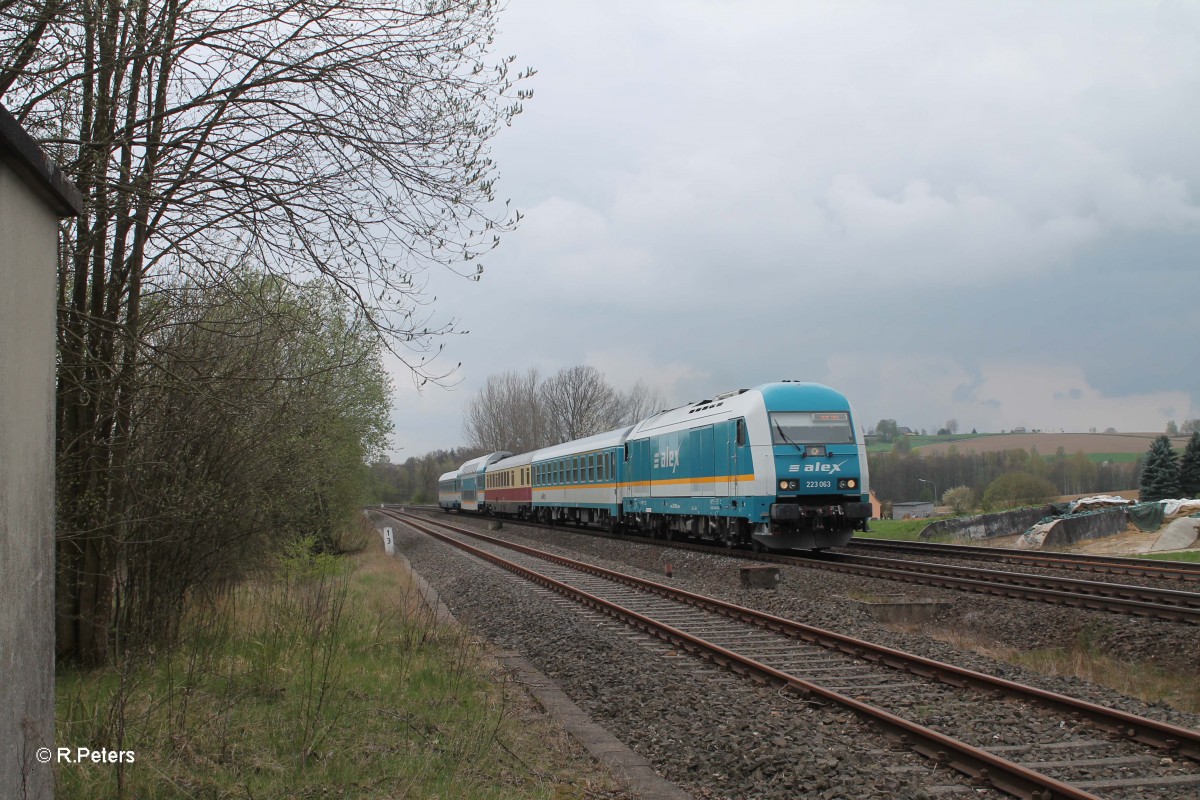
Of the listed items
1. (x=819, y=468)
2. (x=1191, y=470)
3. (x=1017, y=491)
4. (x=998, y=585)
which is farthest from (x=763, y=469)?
(x=1191, y=470)

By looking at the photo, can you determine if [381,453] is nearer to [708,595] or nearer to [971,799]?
[708,595]

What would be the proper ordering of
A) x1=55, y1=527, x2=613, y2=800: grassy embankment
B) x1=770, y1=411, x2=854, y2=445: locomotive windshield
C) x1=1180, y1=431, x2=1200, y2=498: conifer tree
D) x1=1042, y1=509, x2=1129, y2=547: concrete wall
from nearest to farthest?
x1=55, y1=527, x2=613, y2=800: grassy embankment → x1=770, y1=411, x2=854, y2=445: locomotive windshield → x1=1042, y1=509, x2=1129, y2=547: concrete wall → x1=1180, y1=431, x2=1200, y2=498: conifer tree

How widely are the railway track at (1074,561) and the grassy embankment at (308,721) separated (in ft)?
34.1

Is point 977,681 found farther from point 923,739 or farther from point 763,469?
point 763,469

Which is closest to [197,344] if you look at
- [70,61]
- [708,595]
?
[70,61]

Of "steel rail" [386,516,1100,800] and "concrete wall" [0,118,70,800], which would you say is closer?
"concrete wall" [0,118,70,800]

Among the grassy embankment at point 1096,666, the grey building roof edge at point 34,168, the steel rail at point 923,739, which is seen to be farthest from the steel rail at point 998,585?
the grey building roof edge at point 34,168

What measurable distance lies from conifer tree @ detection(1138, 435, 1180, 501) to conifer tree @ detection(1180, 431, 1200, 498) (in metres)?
0.32

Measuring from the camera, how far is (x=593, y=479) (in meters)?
30.2

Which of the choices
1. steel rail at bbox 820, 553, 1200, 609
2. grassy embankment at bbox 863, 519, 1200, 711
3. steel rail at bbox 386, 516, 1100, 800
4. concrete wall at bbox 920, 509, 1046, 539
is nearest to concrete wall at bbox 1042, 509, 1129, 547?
concrete wall at bbox 920, 509, 1046, 539

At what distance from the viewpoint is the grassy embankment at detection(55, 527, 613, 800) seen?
493 centimetres

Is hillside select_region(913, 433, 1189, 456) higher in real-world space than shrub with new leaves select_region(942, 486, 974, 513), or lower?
higher

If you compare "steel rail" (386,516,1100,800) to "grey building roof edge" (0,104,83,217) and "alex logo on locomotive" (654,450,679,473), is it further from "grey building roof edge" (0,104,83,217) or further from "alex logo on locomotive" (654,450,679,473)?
"alex logo on locomotive" (654,450,679,473)

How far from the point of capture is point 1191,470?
48.1m
